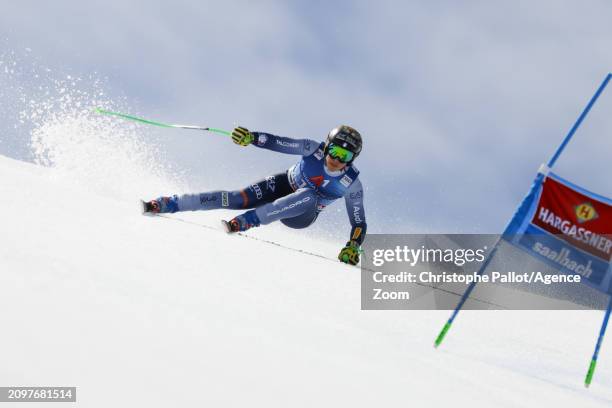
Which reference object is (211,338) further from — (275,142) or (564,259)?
(275,142)

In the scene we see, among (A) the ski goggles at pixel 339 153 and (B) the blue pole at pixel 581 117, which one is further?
(A) the ski goggles at pixel 339 153

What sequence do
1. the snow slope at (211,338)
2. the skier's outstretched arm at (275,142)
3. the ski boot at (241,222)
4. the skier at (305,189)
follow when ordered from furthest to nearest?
the skier's outstretched arm at (275,142)
the skier at (305,189)
the ski boot at (241,222)
the snow slope at (211,338)

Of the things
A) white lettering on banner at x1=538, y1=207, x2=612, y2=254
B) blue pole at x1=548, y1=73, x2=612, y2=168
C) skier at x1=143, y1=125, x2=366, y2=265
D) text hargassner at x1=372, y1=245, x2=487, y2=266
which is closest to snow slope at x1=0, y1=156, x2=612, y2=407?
white lettering on banner at x1=538, y1=207, x2=612, y2=254

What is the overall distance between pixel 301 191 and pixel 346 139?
41.1 inches

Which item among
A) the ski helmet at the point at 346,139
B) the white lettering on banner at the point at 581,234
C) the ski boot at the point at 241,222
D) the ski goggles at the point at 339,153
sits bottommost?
the white lettering on banner at the point at 581,234

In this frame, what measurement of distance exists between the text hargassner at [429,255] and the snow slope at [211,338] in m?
2.90

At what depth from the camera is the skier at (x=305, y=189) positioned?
665 centimetres

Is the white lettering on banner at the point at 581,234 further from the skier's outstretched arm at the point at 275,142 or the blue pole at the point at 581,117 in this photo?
the skier's outstretched arm at the point at 275,142

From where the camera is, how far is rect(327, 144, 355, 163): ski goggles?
23.2 ft

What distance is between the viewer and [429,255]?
325 inches

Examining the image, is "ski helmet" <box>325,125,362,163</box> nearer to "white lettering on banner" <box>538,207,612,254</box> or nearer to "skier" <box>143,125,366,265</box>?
"skier" <box>143,125,366,265</box>

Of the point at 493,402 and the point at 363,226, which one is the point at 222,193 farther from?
the point at 493,402

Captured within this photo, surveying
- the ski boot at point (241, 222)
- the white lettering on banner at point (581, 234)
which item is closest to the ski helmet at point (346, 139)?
the ski boot at point (241, 222)

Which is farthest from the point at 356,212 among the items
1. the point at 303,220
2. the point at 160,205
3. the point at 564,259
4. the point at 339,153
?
the point at 564,259
